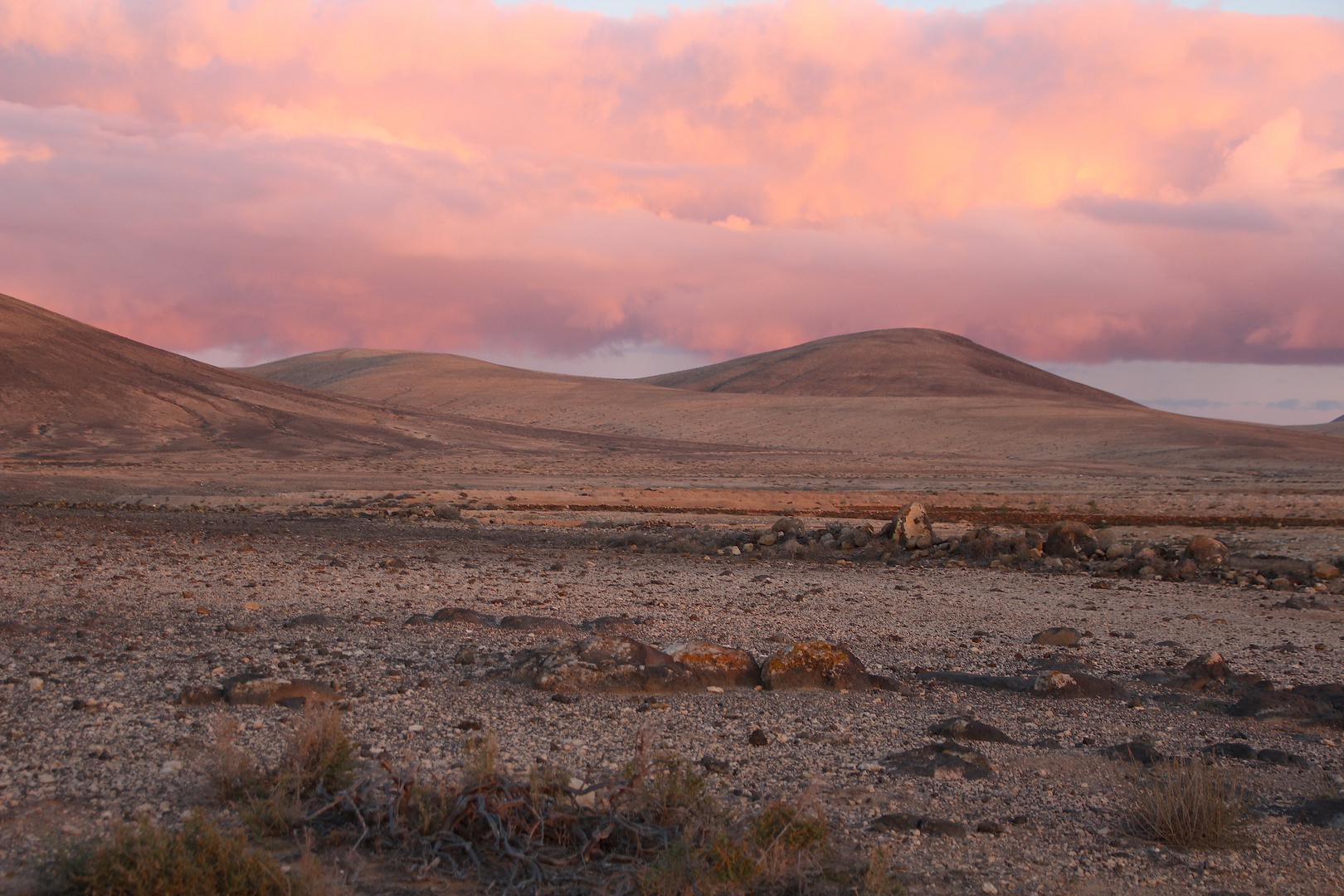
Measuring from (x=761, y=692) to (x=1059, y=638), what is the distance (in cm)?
470

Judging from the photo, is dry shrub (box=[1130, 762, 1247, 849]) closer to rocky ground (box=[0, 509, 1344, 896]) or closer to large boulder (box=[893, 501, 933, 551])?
rocky ground (box=[0, 509, 1344, 896])

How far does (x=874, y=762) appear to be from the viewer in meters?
6.62

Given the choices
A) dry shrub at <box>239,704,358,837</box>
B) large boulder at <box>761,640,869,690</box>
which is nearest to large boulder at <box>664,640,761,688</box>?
large boulder at <box>761,640,869,690</box>

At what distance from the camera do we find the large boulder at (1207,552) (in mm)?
17750

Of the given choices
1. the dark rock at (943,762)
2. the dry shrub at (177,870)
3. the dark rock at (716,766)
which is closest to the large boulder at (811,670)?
the dark rock at (943,762)

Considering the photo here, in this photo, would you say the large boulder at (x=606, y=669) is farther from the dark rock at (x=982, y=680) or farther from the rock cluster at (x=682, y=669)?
the dark rock at (x=982, y=680)

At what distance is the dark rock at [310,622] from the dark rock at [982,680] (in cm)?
637

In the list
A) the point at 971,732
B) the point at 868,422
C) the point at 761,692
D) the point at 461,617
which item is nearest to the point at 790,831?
the point at 971,732

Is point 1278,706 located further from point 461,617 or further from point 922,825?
point 461,617

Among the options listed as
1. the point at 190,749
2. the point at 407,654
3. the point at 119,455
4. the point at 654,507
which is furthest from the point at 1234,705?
the point at 119,455

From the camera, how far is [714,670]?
855cm

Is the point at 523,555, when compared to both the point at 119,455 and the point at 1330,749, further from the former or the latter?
the point at 119,455

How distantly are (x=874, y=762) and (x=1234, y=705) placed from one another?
3735mm

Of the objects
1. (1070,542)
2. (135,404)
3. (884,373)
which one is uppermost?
(884,373)
